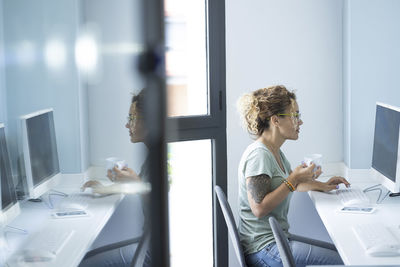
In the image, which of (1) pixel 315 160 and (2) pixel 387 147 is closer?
(2) pixel 387 147

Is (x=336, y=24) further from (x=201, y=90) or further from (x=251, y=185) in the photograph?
(x=251, y=185)

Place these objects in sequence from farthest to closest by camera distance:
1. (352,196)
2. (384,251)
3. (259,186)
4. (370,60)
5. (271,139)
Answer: (370,60), (352,196), (271,139), (259,186), (384,251)

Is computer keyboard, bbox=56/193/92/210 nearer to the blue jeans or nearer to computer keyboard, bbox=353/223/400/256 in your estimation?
computer keyboard, bbox=353/223/400/256

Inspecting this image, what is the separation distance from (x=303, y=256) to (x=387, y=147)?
601 millimetres

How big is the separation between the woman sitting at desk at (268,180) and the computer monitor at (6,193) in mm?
1263

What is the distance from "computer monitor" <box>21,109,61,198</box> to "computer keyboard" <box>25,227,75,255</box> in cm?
6

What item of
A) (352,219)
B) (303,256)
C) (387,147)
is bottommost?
(303,256)

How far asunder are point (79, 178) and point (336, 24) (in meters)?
2.22

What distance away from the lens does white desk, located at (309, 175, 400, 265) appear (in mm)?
1634

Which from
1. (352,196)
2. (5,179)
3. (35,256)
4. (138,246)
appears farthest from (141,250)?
(352,196)

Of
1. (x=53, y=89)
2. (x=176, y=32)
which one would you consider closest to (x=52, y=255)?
(x=53, y=89)

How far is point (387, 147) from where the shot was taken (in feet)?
7.41

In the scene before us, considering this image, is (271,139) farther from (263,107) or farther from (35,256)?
(35,256)

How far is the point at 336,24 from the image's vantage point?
2.64 metres
